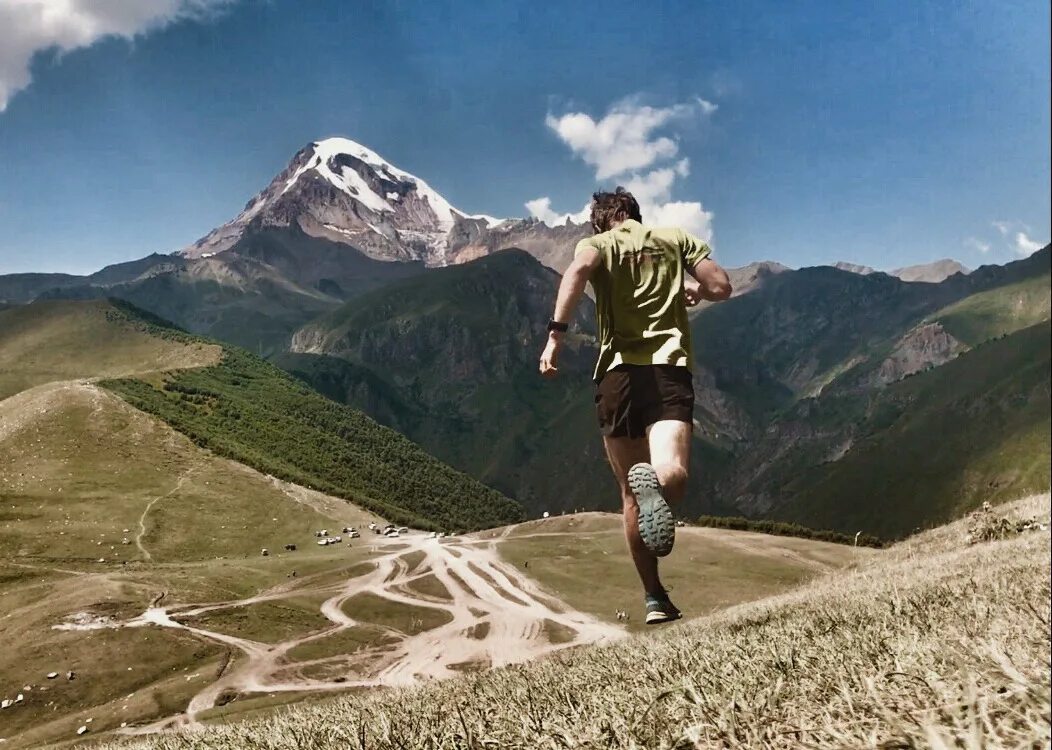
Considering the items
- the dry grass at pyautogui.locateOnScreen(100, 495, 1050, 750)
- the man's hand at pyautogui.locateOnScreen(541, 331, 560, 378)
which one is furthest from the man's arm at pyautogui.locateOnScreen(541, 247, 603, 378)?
the dry grass at pyautogui.locateOnScreen(100, 495, 1050, 750)

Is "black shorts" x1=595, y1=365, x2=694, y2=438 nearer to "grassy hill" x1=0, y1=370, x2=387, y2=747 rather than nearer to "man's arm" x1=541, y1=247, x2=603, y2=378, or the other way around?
"man's arm" x1=541, y1=247, x2=603, y2=378

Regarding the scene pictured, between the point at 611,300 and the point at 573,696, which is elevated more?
the point at 611,300

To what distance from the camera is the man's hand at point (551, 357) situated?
6.31m

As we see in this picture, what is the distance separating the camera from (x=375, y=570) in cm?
10138

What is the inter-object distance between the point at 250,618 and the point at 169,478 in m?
87.9

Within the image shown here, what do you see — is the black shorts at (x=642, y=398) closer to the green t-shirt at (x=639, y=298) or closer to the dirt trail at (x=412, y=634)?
the green t-shirt at (x=639, y=298)

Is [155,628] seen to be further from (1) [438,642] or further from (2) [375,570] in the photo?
(2) [375,570]

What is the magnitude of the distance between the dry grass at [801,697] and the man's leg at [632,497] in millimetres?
1409

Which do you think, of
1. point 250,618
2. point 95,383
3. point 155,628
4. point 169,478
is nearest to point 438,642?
point 250,618

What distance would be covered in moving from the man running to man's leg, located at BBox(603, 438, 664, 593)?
0.01 metres

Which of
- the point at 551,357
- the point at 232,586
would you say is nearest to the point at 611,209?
the point at 551,357

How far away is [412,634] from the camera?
73438 millimetres

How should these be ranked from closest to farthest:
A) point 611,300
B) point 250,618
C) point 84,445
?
point 611,300
point 250,618
point 84,445

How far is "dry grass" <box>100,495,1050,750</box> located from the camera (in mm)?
1840
